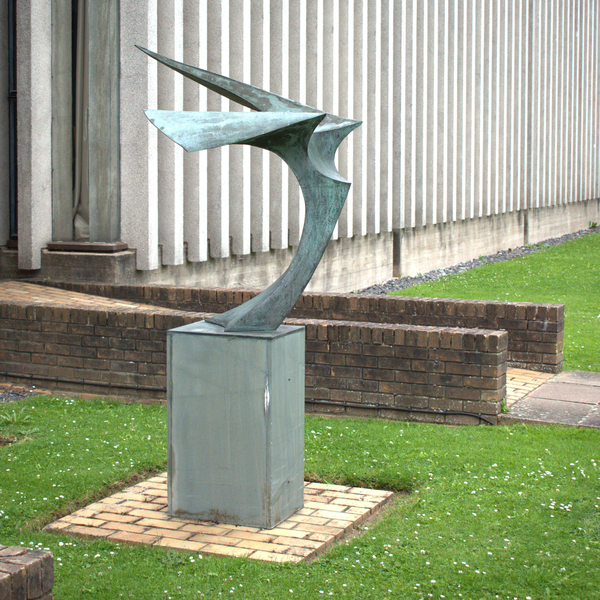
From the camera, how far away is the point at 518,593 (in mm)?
4141

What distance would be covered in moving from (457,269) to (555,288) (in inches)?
214

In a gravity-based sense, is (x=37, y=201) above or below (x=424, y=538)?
above

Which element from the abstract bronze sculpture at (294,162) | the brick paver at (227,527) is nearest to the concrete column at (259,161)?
the abstract bronze sculpture at (294,162)

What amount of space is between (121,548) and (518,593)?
6.72 feet

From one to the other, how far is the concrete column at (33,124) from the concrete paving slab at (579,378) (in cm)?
641

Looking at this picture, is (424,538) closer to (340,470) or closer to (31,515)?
→ (340,470)

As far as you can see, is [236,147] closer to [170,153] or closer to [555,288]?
[170,153]

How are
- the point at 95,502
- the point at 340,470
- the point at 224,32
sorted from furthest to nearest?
the point at 224,32 < the point at 340,470 < the point at 95,502

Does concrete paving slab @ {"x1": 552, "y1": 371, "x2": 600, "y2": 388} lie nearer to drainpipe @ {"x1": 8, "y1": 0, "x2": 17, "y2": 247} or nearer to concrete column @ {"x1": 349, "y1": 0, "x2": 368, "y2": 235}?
drainpipe @ {"x1": 8, "y1": 0, "x2": 17, "y2": 247}

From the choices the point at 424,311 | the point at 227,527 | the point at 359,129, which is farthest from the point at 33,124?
the point at 227,527

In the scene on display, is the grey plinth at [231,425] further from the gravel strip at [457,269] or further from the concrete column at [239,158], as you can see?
the gravel strip at [457,269]

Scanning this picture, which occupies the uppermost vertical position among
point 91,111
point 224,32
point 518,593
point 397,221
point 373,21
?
point 373,21

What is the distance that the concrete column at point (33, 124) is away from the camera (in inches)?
420

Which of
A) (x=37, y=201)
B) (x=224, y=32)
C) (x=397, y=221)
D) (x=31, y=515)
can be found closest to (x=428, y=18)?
(x=397, y=221)
